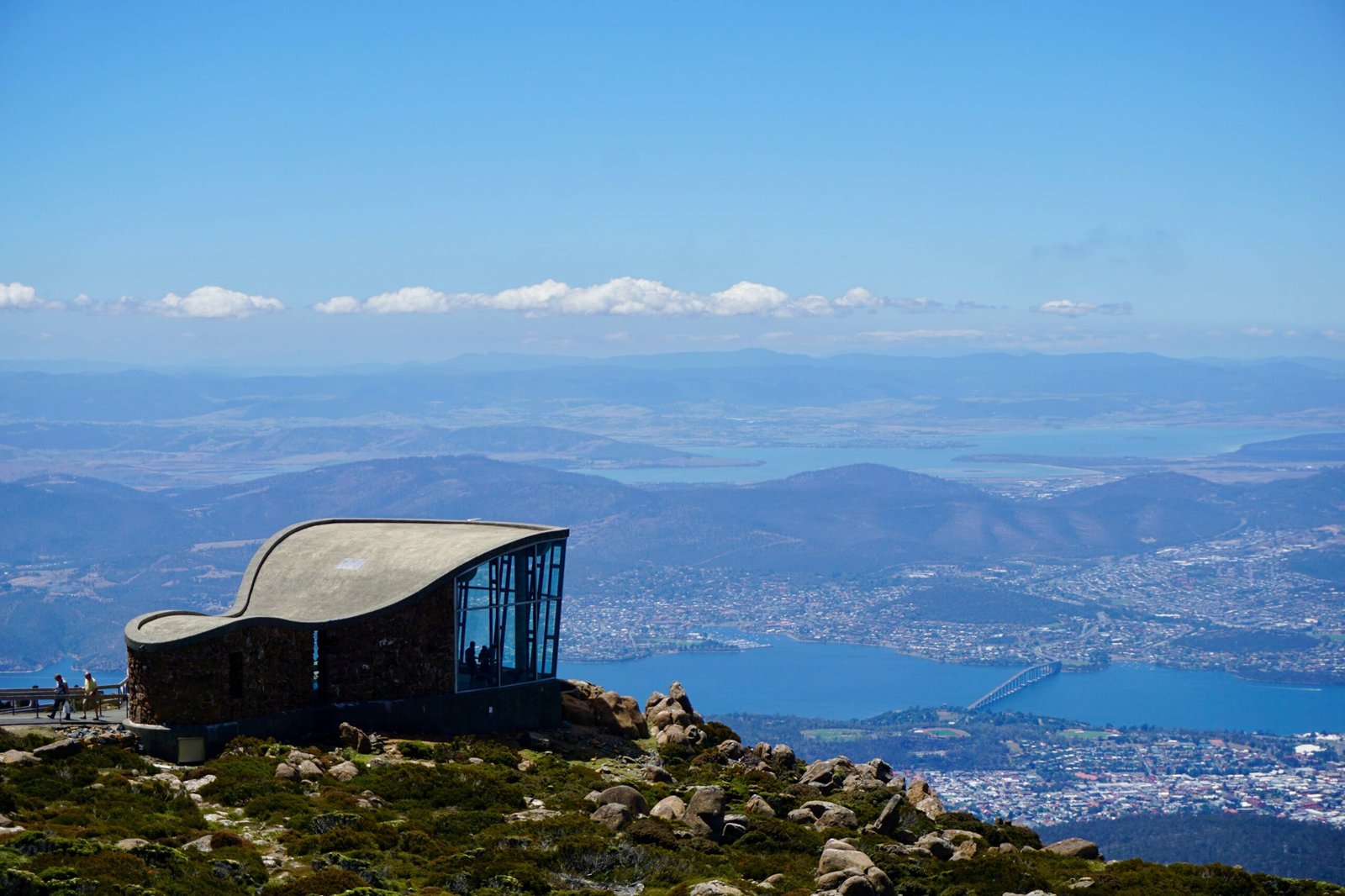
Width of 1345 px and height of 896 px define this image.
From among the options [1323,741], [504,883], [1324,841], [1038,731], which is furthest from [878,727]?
[504,883]

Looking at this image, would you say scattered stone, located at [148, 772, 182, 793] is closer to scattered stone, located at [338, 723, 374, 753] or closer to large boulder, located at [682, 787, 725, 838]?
scattered stone, located at [338, 723, 374, 753]

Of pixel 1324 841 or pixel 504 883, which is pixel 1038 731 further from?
pixel 504 883

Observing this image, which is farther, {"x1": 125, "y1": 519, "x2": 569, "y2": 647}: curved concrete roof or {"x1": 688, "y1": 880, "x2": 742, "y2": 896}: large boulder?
{"x1": 125, "y1": 519, "x2": 569, "y2": 647}: curved concrete roof

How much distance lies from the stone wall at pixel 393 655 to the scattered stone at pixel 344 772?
438 centimetres

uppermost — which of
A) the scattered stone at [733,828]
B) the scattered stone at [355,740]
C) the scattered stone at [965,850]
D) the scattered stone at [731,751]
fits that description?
the scattered stone at [355,740]

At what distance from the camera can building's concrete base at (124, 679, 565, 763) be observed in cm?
3428

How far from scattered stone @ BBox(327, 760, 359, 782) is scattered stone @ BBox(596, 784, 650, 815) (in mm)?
5612

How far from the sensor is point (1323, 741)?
190 m

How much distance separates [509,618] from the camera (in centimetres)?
4144

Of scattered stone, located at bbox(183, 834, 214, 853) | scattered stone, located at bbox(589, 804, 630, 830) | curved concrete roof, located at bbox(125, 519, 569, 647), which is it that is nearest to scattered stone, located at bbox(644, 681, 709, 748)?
curved concrete roof, located at bbox(125, 519, 569, 647)

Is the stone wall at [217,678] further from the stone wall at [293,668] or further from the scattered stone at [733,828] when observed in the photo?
the scattered stone at [733,828]

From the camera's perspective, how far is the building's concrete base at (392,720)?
3428cm

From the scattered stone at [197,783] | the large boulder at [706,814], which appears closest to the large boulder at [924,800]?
the large boulder at [706,814]

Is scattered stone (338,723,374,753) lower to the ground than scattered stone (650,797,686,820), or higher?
higher
